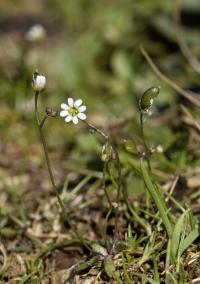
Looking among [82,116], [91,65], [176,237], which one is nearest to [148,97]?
[82,116]

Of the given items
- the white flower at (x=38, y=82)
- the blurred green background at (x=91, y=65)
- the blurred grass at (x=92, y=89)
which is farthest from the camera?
the blurred green background at (x=91, y=65)

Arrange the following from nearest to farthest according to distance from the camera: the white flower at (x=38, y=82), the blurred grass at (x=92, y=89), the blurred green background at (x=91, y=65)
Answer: the white flower at (x=38, y=82)
the blurred grass at (x=92, y=89)
the blurred green background at (x=91, y=65)

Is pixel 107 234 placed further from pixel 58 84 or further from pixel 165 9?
pixel 165 9

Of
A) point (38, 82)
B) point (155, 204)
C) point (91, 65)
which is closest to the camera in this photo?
point (38, 82)

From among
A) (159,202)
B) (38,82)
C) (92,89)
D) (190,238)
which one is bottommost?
(190,238)

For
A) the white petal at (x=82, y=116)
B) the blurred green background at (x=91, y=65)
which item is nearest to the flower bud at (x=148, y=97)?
the white petal at (x=82, y=116)

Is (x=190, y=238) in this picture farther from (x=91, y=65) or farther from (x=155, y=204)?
(x=91, y=65)

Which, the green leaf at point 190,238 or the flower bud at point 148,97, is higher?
the flower bud at point 148,97

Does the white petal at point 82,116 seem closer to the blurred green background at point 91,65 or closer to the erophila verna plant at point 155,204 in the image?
the erophila verna plant at point 155,204

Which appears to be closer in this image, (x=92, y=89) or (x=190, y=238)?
(x=190, y=238)

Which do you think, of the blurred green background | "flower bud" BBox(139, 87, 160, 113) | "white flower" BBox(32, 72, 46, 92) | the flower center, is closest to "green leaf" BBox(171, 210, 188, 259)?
"flower bud" BBox(139, 87, 160, 113)

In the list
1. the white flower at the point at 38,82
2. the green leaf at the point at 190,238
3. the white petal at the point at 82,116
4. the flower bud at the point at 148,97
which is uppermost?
the white flower at the point at 38,82
